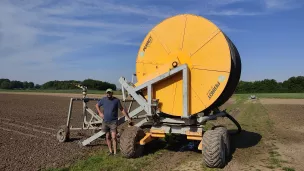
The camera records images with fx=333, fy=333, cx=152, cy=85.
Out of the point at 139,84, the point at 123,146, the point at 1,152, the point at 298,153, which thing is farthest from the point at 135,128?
the point at 298,153

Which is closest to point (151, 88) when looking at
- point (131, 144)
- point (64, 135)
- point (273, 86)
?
point (131, 144)

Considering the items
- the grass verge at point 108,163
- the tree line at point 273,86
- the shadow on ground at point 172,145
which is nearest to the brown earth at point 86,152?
the shadow on ground at point 172,145

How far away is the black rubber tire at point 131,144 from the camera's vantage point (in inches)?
334

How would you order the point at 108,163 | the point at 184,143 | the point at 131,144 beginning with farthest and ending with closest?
the point at 184,143 < the point at 131,144 < the point at 108,163

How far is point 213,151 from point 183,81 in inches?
78.2

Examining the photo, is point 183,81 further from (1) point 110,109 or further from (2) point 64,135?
(2) point 64,135

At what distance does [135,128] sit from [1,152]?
142 inches

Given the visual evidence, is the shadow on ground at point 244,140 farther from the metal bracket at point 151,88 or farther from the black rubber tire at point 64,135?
the black rubber tire at point 64,135

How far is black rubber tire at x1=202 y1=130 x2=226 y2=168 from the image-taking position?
25.2 feet

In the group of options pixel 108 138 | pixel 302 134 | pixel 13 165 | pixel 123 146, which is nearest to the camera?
pixel 13 165

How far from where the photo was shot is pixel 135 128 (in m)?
8.94

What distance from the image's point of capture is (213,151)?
7695mm

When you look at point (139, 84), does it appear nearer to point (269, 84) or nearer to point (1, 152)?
point (1, 152)

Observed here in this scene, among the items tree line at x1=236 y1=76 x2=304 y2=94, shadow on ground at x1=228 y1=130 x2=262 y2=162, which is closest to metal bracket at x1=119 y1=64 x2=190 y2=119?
shadow on ground at x1=228 y1=130 x2=262 y2=162
